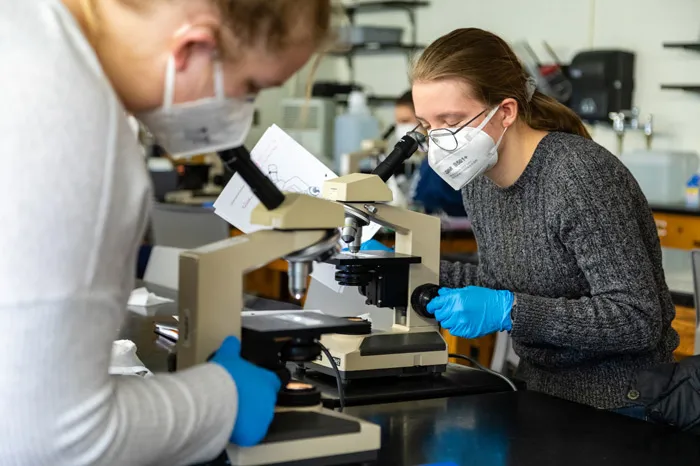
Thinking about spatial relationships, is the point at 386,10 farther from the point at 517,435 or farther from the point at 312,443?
the point at 312,443

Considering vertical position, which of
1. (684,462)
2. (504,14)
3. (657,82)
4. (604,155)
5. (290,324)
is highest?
(504,14)

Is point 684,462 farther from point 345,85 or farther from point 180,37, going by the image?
point 345,85

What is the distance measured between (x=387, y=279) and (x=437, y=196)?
2724mm

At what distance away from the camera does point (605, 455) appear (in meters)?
1.25

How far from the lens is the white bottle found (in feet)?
21.8

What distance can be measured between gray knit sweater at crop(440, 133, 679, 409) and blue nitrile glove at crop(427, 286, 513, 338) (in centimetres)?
3

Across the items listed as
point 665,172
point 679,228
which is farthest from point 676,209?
point 665,172

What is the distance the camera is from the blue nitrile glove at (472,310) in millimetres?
1690

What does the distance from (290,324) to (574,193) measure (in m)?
0.79

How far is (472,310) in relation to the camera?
5.57 ft

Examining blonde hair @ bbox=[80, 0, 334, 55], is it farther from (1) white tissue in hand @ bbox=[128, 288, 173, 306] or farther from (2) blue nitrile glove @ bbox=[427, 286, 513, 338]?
(1) white tissue in hand @ bbox=[128, 288, 173, 306]

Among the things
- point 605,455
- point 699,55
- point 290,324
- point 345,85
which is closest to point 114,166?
point 290,324

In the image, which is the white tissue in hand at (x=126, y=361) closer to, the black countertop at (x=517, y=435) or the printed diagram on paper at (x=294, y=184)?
the black countertop at (x=517, y=435)

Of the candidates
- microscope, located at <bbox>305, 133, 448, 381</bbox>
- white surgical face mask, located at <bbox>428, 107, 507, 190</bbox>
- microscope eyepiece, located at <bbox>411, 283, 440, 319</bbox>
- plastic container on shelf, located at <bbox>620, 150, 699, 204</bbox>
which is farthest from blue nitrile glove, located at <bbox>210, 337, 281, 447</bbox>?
plastic container on shelf, located at <bbox>620, 150, 699, 204</bbox>
